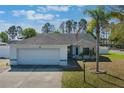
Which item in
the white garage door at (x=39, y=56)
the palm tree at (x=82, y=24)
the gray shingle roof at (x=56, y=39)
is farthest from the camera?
the palm tree at (x=82, y=24)

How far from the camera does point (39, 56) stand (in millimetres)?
28469

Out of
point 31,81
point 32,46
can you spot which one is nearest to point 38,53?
point 32,46

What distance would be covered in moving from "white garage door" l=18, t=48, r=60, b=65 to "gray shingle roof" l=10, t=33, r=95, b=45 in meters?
0.83

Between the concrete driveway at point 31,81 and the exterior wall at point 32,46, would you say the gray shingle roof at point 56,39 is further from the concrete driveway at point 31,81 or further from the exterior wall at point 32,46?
the concrete driveway at point 31,81

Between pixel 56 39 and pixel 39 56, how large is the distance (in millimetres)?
4308

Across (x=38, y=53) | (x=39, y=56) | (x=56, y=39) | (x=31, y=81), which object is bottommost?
(x=31, y=81)

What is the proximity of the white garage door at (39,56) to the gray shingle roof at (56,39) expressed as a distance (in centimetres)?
83

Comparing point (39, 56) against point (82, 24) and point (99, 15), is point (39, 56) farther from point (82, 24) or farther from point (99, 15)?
point (82, 24)

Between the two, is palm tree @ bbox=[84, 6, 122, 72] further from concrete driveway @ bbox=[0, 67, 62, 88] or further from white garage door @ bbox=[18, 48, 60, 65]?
white garage door @ bbox=[18, 48, 60, 65]

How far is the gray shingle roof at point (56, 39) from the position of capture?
2927 cm

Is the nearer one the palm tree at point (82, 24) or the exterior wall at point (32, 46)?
the exterior wall at point (32, 46)

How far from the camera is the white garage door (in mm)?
28406

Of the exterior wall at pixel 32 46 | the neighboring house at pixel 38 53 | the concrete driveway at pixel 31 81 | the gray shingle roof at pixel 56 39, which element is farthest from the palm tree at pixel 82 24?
the concrete driveway at pixel 31 81
